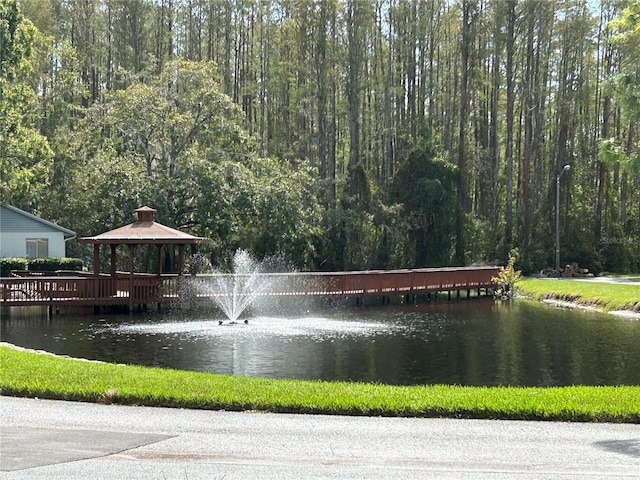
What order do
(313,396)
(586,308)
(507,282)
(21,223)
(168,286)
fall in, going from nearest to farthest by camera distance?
1. (313,396)
2. (168,286)
3. (586,308)
4. (507,282)
5. (21,223)

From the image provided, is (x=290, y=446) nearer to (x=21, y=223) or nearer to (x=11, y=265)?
(x=11, y=265)

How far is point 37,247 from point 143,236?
1417 centimetres

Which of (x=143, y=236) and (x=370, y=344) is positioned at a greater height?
(x=143, y=236)

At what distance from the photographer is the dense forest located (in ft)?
130

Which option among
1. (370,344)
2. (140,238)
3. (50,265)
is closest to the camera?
(370,344)

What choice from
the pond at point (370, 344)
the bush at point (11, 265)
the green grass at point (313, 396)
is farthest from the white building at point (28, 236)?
the green grass at point (313, 396)

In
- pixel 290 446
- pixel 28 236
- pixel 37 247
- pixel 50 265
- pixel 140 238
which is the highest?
pixel 28 236

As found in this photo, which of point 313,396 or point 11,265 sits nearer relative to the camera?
point 313,396

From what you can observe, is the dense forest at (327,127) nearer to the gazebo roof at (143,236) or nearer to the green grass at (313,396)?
the gazebo roof at (143,236)

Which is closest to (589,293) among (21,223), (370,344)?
(370,344)

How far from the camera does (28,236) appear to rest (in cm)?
4025

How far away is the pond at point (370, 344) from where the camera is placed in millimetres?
15758

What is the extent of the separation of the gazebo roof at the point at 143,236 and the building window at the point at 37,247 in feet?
39.6

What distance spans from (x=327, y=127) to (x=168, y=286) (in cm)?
3014
